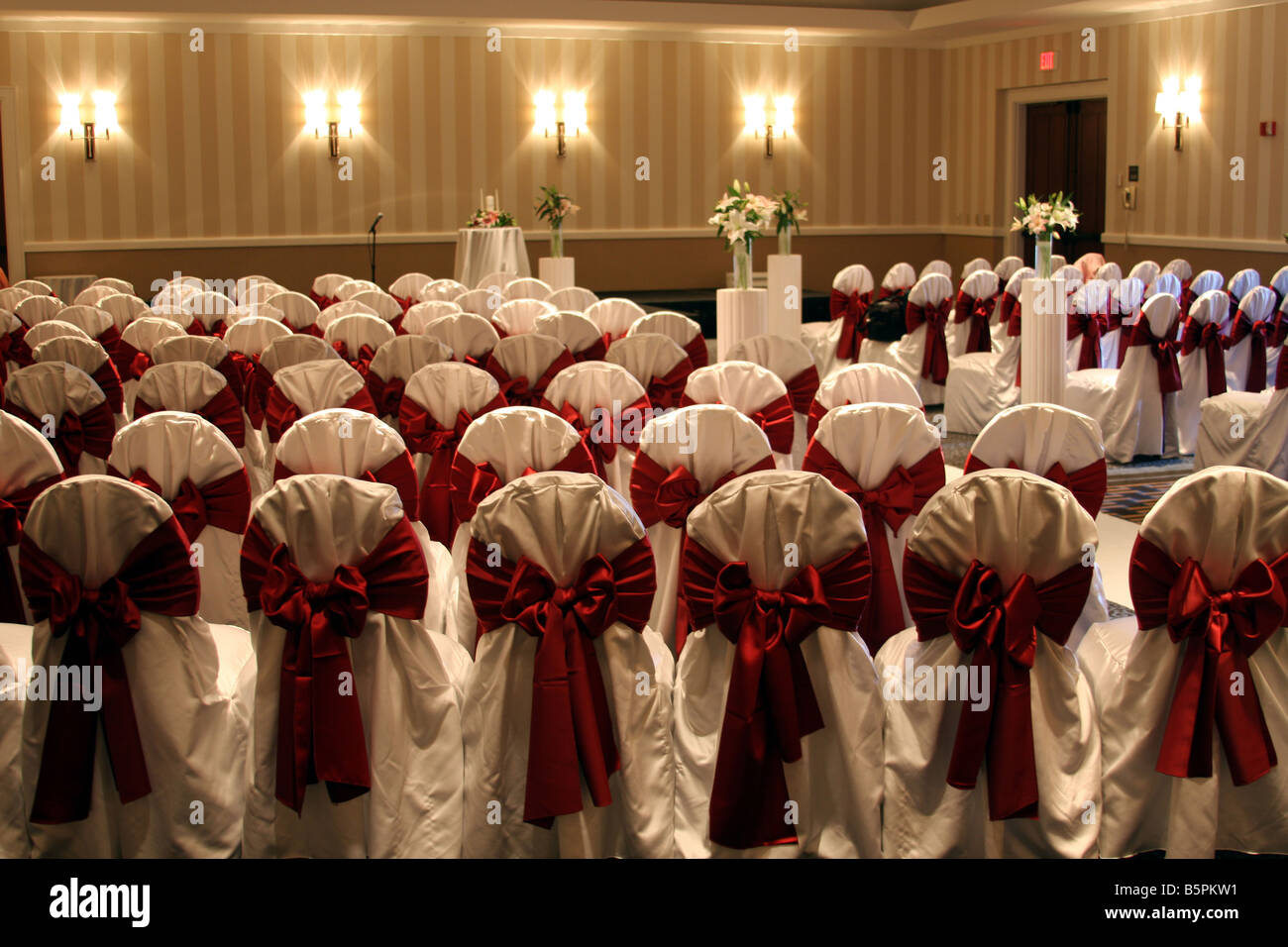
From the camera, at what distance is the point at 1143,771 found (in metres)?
3.02

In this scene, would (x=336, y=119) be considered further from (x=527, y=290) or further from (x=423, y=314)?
(x=423, y=314)

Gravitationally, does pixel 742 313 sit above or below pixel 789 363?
above

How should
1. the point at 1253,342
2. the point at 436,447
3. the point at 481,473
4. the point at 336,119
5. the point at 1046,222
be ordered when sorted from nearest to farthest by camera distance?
the point at 481,473
the point at 436,447
the point at 1046,222
the point at 1253,342
the point at 336,119

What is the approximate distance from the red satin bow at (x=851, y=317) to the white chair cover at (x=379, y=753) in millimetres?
7824

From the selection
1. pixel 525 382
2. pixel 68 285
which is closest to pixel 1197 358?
pixel 525 382

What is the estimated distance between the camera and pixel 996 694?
9.59ft

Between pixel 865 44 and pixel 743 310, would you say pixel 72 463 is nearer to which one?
pixel 743 310

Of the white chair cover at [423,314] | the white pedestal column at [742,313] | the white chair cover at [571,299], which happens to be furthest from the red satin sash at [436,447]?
the white chair cover at [571,299]

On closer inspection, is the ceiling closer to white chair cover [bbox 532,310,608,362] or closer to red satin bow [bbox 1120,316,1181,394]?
red satin bow [bbox 1120,316,1181,394]

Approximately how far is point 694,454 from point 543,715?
1.13 m

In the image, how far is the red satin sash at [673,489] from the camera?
3.80 m

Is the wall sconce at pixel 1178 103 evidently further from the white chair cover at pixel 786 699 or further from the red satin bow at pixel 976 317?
the white chair cover at pixel 786 699

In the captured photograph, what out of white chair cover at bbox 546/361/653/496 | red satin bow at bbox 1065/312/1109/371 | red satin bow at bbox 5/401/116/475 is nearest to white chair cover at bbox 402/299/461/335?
red satin bow at bbox 5/401/116/475

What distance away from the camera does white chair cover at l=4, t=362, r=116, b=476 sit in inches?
186
